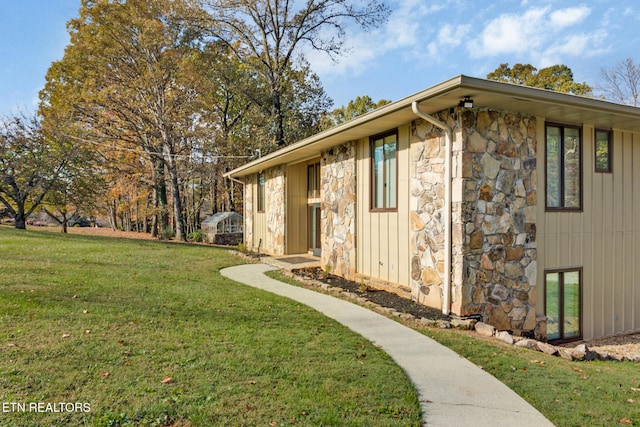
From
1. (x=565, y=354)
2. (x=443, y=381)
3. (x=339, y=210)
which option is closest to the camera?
(x=443, y=381)

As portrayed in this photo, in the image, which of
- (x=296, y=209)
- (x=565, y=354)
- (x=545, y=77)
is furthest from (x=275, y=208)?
(x=545, y=77)

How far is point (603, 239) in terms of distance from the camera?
752 centimetres

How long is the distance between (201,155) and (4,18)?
11810 mm

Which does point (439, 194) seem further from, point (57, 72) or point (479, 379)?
point (57, 72)

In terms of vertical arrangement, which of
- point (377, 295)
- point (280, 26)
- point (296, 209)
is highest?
point (280, 26)

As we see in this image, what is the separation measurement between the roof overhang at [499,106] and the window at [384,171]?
0.80 feet

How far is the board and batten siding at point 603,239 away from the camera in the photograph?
6863 millimetres

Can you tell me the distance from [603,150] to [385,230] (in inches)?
170

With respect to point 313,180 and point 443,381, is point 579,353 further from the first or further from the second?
point 313,180

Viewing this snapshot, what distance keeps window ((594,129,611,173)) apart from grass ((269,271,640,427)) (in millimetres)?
3690

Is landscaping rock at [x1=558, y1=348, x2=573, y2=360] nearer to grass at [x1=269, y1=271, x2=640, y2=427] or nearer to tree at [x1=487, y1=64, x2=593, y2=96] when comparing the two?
grass at [x1=269, y1=271, x2=640, y2=427]

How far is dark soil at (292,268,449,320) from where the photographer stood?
6281 millimetres

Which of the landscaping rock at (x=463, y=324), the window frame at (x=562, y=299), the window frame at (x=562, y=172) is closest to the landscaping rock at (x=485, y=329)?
the landscaping rock at (x=463, y=324)

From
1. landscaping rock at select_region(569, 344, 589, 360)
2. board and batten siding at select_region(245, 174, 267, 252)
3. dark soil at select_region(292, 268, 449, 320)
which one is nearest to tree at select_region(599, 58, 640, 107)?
board and batten siding at select_region(245, 174, 267, 252)
